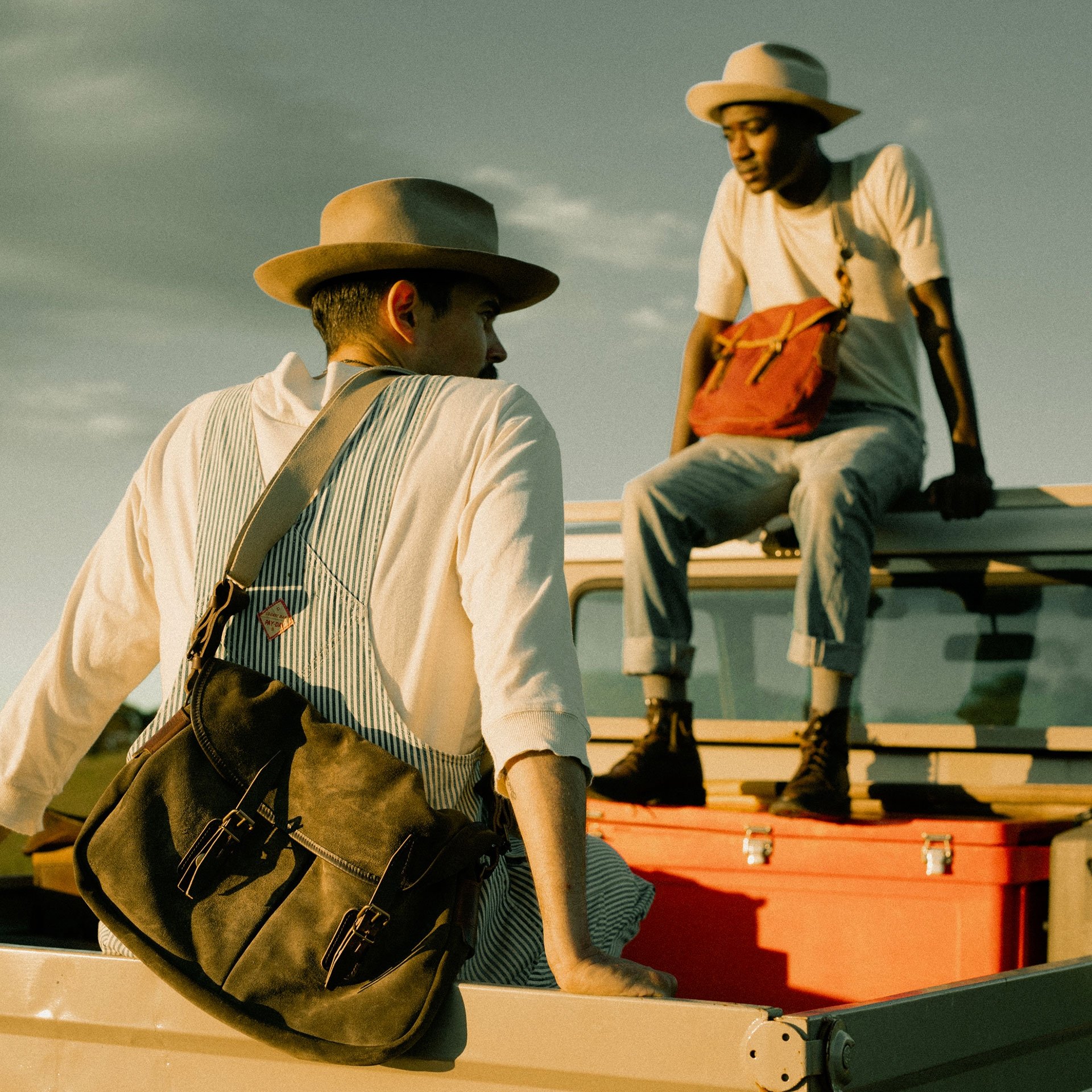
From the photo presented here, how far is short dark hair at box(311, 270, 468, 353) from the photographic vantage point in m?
1.90

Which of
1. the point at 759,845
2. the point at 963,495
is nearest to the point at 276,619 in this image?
the point at 759,845

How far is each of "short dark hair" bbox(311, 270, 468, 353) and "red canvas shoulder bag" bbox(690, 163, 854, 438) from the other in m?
1.60

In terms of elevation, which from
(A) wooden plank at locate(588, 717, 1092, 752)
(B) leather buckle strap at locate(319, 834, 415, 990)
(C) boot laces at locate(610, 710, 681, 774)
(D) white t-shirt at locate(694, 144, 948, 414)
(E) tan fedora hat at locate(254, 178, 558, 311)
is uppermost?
(D) white t-shirt at locate(694, 144, 948, 414)

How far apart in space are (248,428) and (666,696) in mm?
1678

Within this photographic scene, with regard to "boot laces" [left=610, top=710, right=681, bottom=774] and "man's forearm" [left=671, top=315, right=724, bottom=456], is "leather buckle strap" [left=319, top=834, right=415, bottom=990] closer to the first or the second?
"boot laces" [left=610, top=710, right=681, bottom=774]

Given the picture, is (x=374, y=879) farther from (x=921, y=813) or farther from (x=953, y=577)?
(x=953, y=577)

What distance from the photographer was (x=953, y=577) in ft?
11.6

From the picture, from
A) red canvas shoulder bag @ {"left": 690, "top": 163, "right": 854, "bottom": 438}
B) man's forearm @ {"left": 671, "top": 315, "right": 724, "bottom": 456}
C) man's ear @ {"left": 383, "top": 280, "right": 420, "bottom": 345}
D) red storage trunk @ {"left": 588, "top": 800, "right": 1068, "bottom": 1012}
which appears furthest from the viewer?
man's forearm @ {"left": 671, "top": 315, "right": 724, "bottom": 456}

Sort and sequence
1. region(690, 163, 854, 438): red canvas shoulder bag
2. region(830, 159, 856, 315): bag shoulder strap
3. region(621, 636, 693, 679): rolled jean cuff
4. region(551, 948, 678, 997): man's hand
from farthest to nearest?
1. region(830, 159, 856, 315): bag shoulder strap
2. region(690, 163, 854, 438): red canvas shoulder bag
3. region(621, 636, 693, 679): rolled jean cuff
4. region(551, 948, 678, 997): man's hand

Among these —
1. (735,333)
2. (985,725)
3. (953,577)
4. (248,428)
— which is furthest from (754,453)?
(248,428)

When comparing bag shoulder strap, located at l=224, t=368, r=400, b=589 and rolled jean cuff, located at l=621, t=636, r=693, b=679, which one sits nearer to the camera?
bag shoulder strap, located at l=224, t=368, r=400, b=589

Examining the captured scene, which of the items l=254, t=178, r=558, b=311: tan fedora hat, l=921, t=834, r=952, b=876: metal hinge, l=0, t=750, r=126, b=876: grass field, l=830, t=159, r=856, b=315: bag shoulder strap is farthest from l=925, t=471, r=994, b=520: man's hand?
l=0, t=750, r=126, b=876: grass field

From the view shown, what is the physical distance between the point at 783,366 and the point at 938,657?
905mm

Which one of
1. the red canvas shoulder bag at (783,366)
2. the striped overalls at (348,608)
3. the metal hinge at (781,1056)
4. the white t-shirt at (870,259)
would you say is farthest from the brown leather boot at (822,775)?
the metal hinge at (781,1056)
